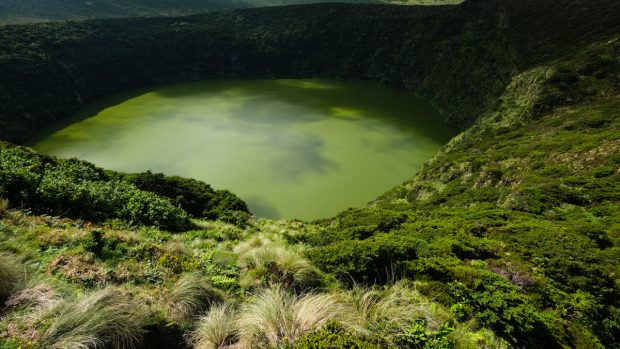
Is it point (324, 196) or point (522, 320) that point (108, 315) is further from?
point (324, 196)

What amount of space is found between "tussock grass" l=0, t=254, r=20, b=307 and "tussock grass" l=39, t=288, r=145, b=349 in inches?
30.9

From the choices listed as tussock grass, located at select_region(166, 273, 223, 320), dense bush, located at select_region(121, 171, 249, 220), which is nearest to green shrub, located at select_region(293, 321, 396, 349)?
tussock grass, located at select_region(166, 273, 223, 320)

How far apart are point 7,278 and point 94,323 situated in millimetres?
1533

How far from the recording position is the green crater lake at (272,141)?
26.0 meters

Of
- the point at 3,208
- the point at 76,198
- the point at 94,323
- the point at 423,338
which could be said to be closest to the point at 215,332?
the point at 94,323

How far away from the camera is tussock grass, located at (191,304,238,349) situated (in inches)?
182

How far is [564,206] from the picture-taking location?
12.5 m

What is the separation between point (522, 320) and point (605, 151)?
1437cm

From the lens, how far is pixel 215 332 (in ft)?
15.4

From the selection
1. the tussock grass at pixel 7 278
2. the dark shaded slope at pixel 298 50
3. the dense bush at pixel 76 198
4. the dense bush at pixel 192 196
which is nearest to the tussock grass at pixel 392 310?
the tussock grass at pixel 7 278

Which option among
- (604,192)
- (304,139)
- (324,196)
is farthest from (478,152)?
(304,139)

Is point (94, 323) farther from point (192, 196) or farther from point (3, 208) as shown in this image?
point (192, 196)

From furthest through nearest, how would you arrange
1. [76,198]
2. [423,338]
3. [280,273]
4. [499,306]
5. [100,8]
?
[100,8], [76,198], [280,273], [499,306], [423,338]

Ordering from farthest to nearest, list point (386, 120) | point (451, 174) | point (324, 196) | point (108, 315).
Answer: point (386, 120)
point (324, 196)
point (451, 174)
point (108, 315)
